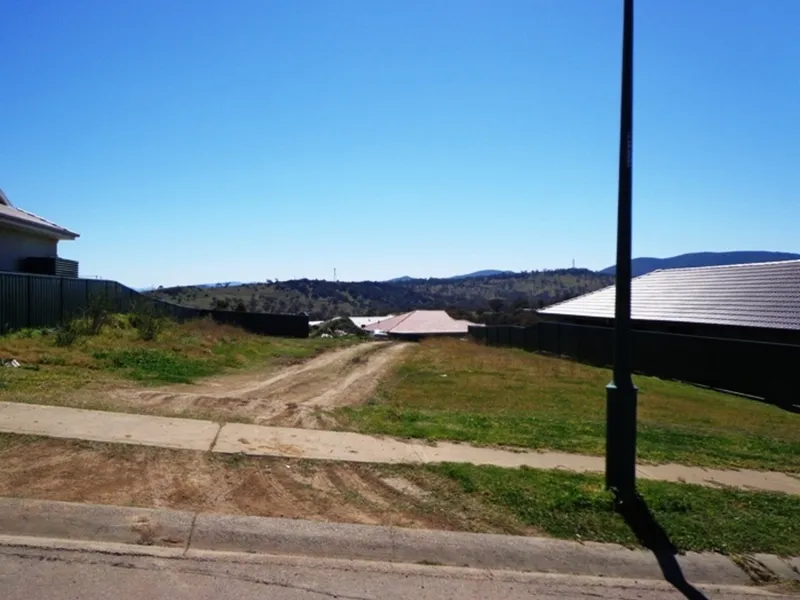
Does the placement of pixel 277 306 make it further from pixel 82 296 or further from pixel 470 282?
pixel 470 282

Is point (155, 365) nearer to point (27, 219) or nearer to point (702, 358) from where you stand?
point (27, 219)

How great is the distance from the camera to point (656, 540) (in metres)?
6.36

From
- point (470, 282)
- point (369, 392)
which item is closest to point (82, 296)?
point (369, 392)

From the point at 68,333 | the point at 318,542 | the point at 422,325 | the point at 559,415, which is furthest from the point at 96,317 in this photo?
the point at 422,325

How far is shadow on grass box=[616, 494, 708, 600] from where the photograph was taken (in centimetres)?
558

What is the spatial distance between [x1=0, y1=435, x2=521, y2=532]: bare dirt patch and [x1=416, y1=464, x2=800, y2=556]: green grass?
0.50m

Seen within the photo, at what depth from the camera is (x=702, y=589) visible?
559 cm

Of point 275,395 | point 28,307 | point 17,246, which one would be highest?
point 17,246

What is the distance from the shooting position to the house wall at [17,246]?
24.1 metres

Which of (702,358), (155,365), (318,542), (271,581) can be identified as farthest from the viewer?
(702,358)

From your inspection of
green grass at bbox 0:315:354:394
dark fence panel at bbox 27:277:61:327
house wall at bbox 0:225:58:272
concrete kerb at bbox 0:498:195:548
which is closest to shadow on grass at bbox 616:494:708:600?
concrete kerb at bbox 0:498:195:548

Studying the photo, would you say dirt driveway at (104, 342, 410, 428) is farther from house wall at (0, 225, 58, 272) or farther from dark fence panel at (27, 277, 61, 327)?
house wall at (0, 225, 58, 272)

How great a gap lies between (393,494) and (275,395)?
28.1ft

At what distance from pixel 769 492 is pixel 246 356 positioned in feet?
61.0
